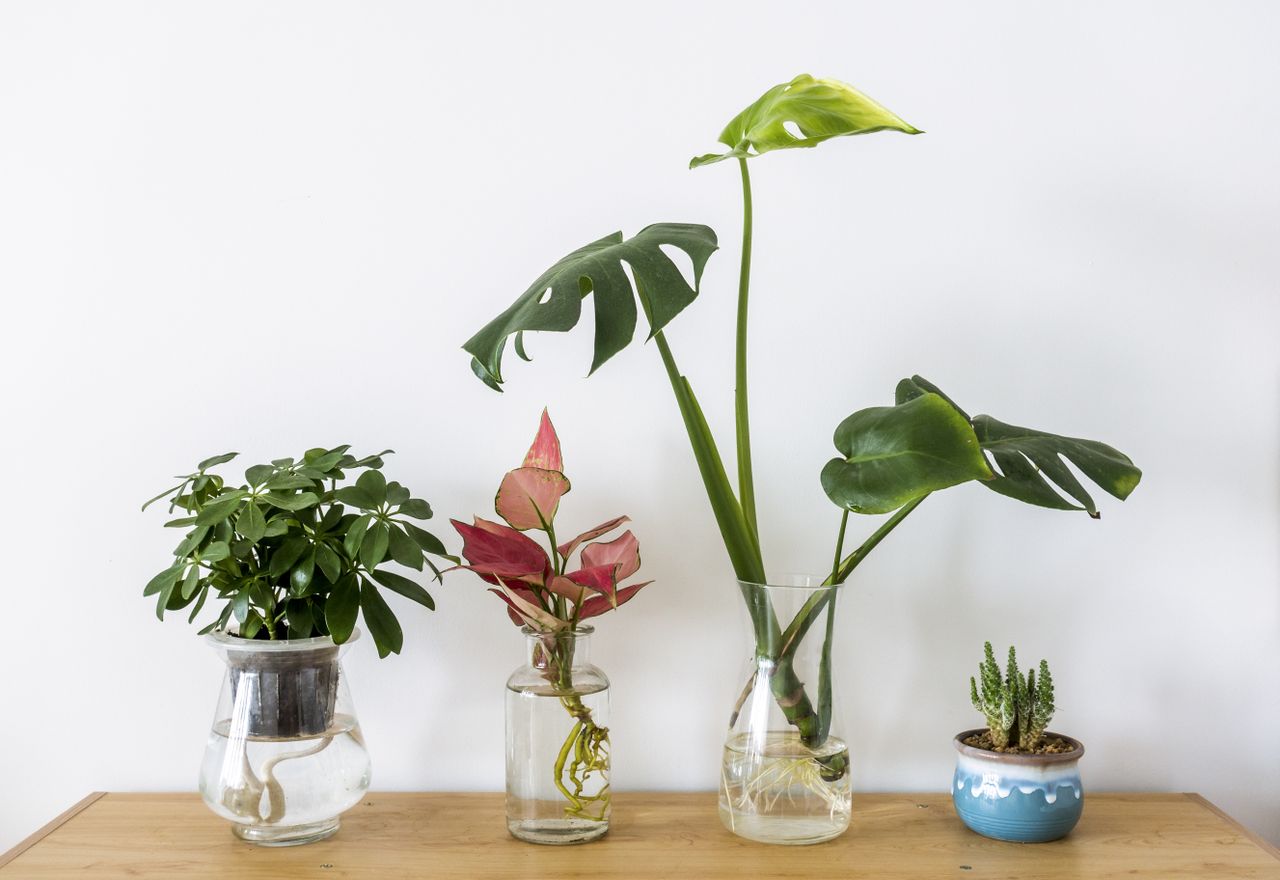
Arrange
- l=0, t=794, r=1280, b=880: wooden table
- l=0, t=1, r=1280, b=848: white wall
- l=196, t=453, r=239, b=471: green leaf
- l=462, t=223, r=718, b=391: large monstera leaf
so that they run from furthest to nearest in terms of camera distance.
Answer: l=0, t=1, r=1280, b=848: white wall < l=196, t=453, r=239, b=471: green leaf < l=0, t=794, r=1280, b=880: wooden table < l=462, t=223, r=718, b=391: large monstera leaf

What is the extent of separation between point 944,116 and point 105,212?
92cm

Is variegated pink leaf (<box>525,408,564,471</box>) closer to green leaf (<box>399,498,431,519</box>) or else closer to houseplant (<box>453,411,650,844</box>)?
houseplant (<box>453,411,650,844</box>)

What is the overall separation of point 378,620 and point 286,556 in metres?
0.10

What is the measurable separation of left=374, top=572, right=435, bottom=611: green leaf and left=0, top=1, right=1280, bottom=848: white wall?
0.48ft

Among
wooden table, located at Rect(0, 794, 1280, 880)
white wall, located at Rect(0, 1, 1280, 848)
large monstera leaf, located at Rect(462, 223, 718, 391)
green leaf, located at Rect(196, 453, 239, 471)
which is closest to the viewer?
large monstera leaf, located at Rect(462, 223, 718, 391)

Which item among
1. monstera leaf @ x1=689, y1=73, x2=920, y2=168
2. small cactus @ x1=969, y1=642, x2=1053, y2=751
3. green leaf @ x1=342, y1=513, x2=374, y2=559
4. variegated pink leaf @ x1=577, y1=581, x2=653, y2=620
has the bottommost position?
small cactus @ x1=969, y1=642, x2=1053, y2=751

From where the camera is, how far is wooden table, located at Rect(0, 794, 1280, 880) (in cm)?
92

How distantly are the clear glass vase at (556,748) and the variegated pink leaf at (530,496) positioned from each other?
105mm

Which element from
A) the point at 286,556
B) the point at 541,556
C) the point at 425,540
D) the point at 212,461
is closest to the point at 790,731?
the point at 541,556

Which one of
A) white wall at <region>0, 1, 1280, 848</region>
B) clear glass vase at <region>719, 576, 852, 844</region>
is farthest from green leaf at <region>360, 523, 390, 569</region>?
clear glass vase at <region>719, 576, 852, 844</region>

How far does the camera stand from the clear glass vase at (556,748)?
993 mm

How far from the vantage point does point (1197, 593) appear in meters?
1.16

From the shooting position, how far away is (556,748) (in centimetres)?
100

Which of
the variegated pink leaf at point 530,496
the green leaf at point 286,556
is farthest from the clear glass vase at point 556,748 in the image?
the green leaf at point 286,556
